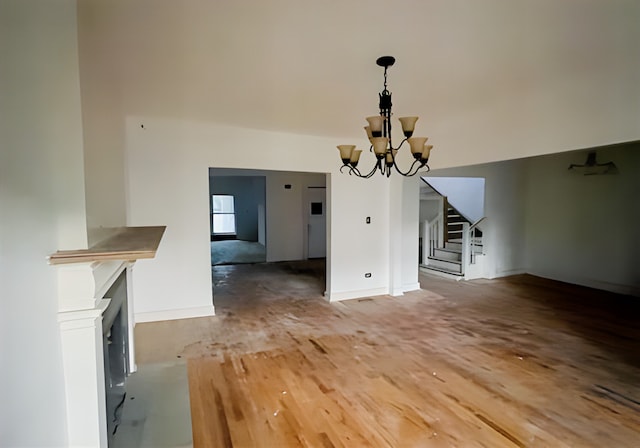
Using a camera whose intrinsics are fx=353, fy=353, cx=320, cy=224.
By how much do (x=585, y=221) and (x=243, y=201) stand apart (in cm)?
1058

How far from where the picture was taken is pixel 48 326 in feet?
4.09

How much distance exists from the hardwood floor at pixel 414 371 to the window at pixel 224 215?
29.4 ft

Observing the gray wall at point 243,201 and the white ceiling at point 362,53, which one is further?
the gray wall at point 243,201

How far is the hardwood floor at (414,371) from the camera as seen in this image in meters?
2.31

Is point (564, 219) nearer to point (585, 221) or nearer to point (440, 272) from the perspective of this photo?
point (585, 221)

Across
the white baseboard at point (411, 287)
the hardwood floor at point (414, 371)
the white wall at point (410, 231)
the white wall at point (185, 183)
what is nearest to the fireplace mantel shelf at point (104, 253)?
the hardwood floor at point (414, 371)

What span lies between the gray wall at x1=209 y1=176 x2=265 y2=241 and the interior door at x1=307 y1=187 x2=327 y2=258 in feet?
14.7

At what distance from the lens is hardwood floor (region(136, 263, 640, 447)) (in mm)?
2314

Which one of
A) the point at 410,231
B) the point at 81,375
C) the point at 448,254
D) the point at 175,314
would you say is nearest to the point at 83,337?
the point at 81,375

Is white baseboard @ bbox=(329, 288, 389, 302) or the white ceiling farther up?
the white ceiling

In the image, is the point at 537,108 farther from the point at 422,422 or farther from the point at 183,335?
the point at 183,335

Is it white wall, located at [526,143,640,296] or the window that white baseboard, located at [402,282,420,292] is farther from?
the window

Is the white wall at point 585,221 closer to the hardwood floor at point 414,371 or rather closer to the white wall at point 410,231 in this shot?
the hardwood floor at point 414,371

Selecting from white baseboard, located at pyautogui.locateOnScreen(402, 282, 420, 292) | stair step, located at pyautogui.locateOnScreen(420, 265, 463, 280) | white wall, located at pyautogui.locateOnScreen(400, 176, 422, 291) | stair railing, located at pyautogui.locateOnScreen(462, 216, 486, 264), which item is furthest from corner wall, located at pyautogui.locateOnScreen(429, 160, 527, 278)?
white baseboard, located at pyautogui.locateOnScreen(402, 282, 420, 292)
